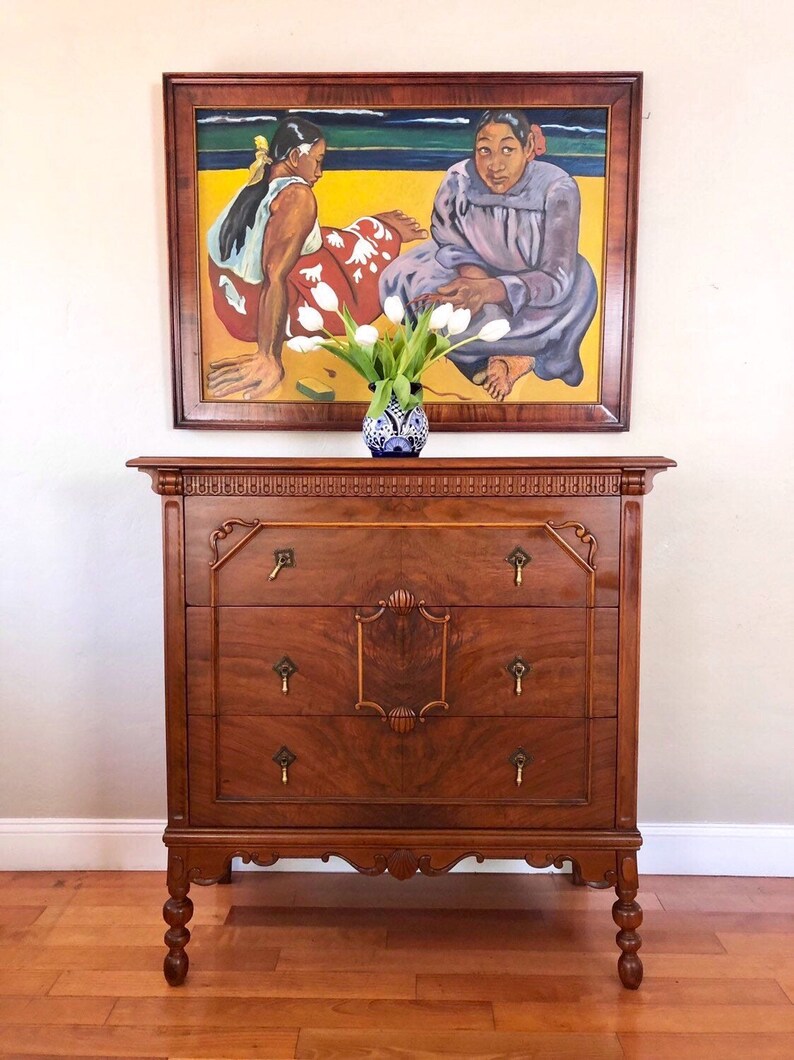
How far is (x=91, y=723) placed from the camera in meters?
2.44

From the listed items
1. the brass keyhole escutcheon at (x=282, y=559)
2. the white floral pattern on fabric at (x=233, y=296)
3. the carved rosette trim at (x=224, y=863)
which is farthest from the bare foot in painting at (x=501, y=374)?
the carved rosette trim at (x=224, y=863)

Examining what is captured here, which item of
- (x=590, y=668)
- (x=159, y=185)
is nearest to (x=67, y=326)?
(x=159, y=185)

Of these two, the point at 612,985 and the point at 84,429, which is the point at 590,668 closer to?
the point at 612,985

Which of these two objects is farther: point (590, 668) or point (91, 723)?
point (91, 723)

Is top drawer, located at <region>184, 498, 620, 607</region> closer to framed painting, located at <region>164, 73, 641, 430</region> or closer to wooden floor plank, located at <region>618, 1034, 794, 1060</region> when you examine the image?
framed painting, located at <region>164, 73, 641, 430</region>

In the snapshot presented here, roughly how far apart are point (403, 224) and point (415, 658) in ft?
3.96

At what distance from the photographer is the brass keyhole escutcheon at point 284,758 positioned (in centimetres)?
189

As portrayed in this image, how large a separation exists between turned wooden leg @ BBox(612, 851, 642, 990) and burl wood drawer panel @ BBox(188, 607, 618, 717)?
0.37m

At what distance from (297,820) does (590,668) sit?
0.77 metres

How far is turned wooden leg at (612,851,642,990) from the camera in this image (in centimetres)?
190

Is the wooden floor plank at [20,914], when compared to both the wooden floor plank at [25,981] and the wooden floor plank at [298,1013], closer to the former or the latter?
the wooden floor plank at [25,981]

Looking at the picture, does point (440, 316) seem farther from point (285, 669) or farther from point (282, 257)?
point (285, 669)

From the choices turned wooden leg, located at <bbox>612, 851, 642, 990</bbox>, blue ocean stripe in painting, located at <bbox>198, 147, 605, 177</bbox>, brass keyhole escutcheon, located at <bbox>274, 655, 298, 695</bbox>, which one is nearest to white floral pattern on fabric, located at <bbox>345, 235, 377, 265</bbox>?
blue ocean stripe in painting, located at <bbox>198, 147, 605, 177</bbox>

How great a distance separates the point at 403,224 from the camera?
7.43ft
